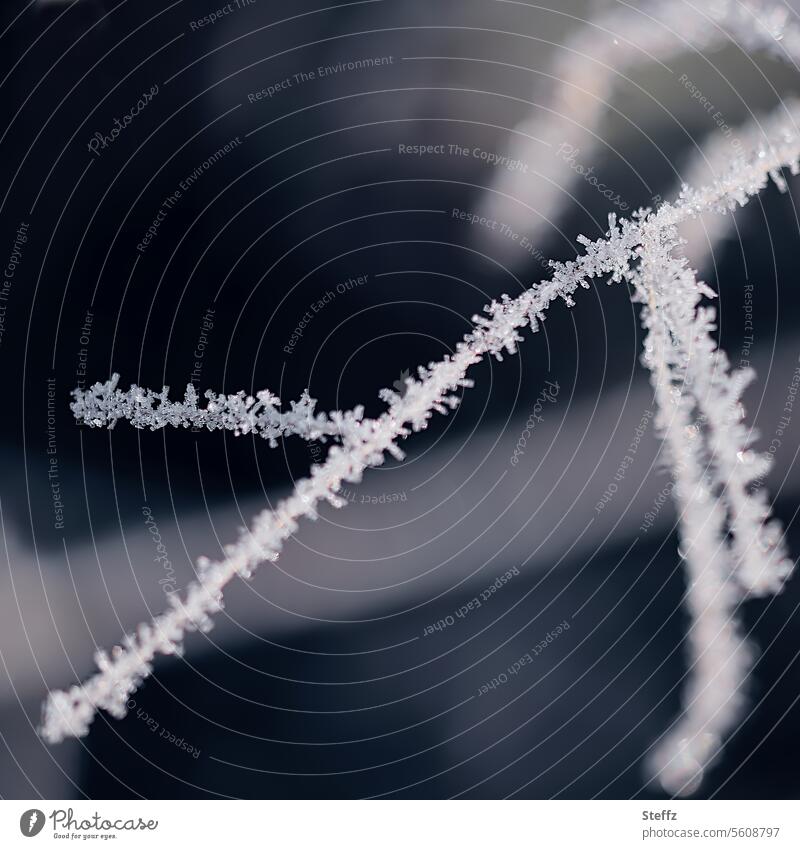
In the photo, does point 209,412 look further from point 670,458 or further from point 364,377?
point 670,458

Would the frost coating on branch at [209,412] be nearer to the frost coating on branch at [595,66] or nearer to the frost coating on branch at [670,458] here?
the frost coating on branch at [670,458]
